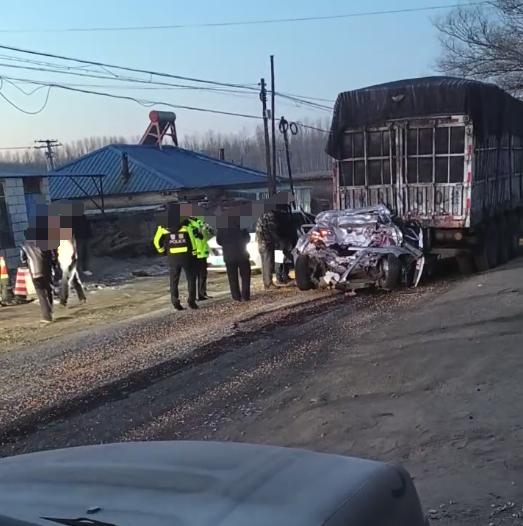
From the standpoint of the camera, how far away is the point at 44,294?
1191 centimetres

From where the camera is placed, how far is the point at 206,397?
646 cm

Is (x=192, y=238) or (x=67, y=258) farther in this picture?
(x=67, y=258)

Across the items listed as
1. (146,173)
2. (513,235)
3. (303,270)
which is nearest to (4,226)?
(303,270)

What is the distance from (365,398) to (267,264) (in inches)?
308

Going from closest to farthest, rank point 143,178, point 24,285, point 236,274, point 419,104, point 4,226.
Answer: point 236,274
point 419,104
point 24,285
point 4,226
point 143,178

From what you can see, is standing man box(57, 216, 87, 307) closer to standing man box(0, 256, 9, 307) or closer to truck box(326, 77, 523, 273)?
standing man box(0, 256, 9, 307)

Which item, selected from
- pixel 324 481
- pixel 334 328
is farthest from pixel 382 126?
pixel 324 481

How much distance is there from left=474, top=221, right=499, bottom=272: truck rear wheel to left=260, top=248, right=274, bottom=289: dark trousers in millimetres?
3915

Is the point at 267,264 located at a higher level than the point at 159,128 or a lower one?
lower

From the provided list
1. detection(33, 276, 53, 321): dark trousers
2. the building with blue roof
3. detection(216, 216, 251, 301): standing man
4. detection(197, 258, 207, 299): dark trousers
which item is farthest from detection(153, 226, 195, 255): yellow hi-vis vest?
the building with blue roof

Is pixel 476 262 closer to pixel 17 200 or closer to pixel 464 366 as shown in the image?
pixel 464 366

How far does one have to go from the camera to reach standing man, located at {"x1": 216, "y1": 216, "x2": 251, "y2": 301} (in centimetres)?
1203

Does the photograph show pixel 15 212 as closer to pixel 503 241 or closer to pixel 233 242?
pixel 233 242

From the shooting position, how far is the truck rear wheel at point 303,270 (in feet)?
41.7
